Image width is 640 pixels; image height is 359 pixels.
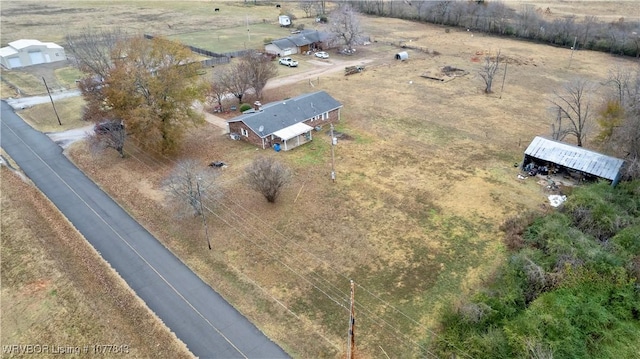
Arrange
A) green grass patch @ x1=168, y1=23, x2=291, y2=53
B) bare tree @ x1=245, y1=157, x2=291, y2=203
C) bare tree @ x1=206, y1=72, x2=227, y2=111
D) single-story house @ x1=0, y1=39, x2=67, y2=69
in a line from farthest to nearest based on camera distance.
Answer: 1. green grass patch @ x1=168, y1=23, x2=291, y2=53
2. single-story house @ x1=0, y1=39, x2=67, y2=69
3. bare tree @ x1=206, y1=72, x2=227, y2=111
4. bare tree @ x1=245, y1=157, x2=291, y2=203

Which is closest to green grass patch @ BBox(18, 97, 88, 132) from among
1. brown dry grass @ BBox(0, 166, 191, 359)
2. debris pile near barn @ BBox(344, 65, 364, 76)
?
brown dry grass @ BBox(0, 166, 191, 359)

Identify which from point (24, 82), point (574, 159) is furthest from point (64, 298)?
point (24, 82)

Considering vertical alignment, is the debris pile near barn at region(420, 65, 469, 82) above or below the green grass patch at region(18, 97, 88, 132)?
above

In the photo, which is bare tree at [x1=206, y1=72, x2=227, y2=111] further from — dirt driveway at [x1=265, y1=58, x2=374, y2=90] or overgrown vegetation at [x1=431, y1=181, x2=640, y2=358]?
overgrown vegetation at [x1=431, y1=181, x2=640, y2=358]

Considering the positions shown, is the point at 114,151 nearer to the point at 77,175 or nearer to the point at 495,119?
the point at 77,175

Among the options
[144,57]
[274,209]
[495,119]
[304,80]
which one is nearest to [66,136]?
[144,57]

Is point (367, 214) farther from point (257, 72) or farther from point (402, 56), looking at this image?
point (402, 56)

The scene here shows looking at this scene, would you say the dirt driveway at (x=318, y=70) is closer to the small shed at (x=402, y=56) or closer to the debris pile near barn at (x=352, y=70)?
the debris pile near barn at (x=352, y=70)

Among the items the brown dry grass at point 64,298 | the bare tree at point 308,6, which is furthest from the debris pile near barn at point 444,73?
the bare tree at point 308,6
